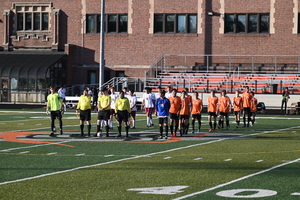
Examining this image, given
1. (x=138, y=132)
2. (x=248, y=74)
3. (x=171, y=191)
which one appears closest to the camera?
(x=171, y=191)

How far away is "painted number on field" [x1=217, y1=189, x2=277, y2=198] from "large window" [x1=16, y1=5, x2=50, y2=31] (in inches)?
1762

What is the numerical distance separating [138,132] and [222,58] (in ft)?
87.8

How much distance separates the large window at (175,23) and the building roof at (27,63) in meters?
8.56

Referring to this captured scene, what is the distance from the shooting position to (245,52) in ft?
163

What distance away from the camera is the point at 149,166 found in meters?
14.2

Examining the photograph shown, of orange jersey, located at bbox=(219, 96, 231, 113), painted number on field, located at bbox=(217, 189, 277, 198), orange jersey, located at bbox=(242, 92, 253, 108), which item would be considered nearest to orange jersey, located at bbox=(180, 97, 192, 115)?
orange jersey, located at bbox=(219, 96, 231, 113)

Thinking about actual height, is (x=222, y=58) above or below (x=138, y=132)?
→ above

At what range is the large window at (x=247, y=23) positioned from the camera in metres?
49.4

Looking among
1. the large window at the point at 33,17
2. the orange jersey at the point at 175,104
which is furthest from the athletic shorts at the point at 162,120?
the large window at the point at 33,17

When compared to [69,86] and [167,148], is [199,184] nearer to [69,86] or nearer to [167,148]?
[167,148]

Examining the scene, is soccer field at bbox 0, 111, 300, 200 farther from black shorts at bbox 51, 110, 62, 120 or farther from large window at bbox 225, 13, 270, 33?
large window at bbox 225, 13, 270, 33

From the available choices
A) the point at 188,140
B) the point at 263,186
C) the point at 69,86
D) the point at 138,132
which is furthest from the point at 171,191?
the point at 69,86

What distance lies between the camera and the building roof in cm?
5028

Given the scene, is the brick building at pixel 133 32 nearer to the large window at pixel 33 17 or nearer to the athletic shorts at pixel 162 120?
the large window at pixel 33 17
